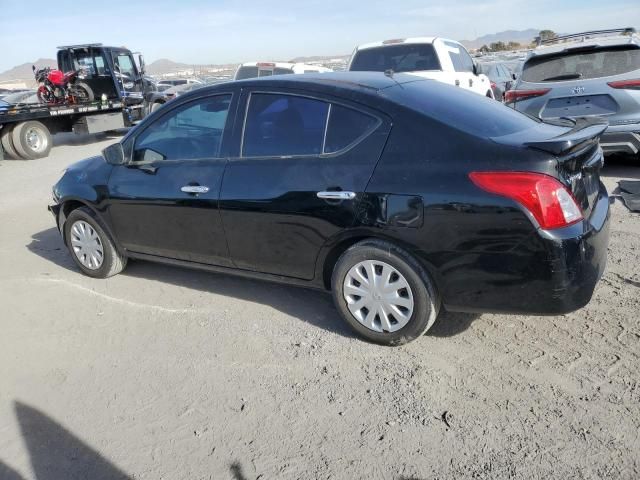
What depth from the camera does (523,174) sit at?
287 centimetres

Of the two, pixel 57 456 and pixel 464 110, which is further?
pixel 464 110

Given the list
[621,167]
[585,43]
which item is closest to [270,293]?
[585,43]

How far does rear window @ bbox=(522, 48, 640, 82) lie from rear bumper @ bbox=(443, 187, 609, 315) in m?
4.37

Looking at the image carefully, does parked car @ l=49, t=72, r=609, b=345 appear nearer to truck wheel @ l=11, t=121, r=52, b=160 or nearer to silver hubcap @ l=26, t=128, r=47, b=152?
truck wheel @ l=11, t=121, r=52, b=160

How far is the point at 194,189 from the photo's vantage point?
4.04 metres

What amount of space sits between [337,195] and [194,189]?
123 centimetres

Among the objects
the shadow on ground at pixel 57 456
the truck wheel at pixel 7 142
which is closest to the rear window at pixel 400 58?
the shadow on ground at pixel 57 456

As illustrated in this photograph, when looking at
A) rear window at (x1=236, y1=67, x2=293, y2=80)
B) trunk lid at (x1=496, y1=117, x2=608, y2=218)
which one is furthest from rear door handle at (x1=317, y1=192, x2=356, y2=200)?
rear window at (x1=236, y1=67, x2=293, y2=80)

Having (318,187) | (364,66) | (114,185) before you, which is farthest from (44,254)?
(364,66)

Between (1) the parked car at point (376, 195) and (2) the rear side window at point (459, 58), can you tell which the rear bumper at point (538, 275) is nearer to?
(1) the parked car at point (376, 195)

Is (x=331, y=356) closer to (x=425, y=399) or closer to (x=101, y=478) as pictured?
(x=425, y=399)

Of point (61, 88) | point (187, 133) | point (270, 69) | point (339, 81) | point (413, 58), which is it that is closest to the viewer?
point (339, 81)

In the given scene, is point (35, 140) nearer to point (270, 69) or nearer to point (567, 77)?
point (270, 69)

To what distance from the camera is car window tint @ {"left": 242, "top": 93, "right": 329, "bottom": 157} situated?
357 centimetres
